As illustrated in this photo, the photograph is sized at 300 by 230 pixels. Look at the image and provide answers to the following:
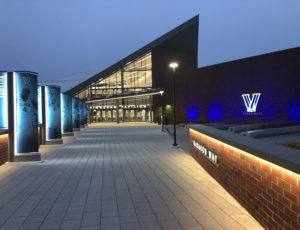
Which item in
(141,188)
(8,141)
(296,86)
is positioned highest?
(296,86)

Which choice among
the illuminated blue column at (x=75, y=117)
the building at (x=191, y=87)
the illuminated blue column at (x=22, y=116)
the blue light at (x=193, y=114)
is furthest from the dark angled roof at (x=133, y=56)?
the illuminated blue column at (x=22, y=116)

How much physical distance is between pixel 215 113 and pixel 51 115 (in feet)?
69.8

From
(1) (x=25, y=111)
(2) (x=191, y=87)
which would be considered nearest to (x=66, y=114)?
(1) (x=25, y=111)

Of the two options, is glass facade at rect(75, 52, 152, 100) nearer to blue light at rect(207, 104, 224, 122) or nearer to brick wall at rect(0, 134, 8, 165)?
blue light at rect(207, 104, 224, 122)

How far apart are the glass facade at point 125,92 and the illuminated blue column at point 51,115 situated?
3396 centimetres

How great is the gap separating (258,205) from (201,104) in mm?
33646

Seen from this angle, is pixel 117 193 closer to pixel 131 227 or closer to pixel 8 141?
pixel 131 227

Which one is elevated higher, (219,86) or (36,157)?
(219,86)

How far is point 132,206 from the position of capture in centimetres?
648

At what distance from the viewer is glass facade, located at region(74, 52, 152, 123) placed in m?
55.3

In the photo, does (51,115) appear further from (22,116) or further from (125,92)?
(125,92)

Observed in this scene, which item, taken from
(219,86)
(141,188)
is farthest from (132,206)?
(219,86)

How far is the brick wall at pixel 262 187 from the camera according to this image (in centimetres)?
401

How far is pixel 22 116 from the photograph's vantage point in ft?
42.9
